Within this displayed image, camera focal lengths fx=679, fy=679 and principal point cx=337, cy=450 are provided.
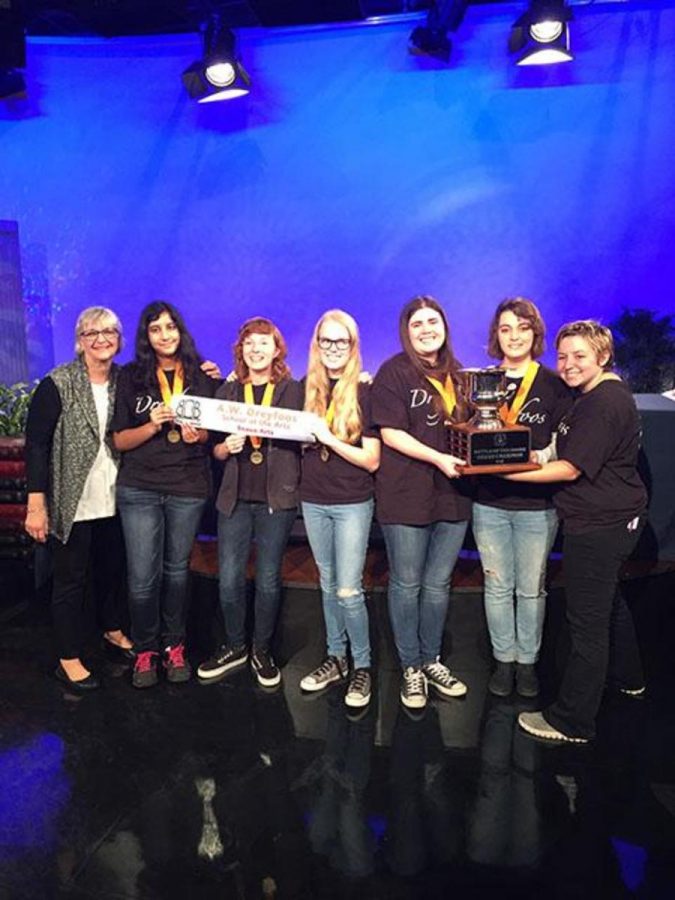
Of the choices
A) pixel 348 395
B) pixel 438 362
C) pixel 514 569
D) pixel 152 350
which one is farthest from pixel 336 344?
pixel 514 569

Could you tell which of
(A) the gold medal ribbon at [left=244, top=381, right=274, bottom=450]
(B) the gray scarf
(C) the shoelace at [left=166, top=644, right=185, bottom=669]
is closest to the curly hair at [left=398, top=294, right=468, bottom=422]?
(A) the gold medal ribbon at [left=244, top=381, right=274, bottom=450]

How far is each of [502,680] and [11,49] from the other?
5.48 meters

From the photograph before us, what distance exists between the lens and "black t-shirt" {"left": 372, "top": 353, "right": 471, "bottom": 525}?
2496 mm

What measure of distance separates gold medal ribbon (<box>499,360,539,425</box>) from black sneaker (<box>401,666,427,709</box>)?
1082 millimetres

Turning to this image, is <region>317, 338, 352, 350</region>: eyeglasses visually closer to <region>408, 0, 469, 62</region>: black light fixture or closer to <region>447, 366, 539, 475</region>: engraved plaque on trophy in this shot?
<region>447, 366, 539, 475</region>: engraved plaque on trophy

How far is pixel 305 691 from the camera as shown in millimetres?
2854

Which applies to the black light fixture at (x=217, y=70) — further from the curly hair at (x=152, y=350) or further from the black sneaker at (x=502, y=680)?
the black sneaker at (x=502, y=680)

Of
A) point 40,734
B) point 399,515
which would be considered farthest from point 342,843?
point 40,734

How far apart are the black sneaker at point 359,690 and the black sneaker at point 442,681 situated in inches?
10.2

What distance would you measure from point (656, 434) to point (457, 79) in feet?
10.9

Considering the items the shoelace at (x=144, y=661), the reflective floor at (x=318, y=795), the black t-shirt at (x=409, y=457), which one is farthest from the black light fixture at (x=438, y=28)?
the shoelace at (x=144, y=661)

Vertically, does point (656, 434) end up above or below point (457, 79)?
below

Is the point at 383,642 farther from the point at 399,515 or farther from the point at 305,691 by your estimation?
the point at 399,515

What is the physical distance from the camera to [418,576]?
8.64ft
